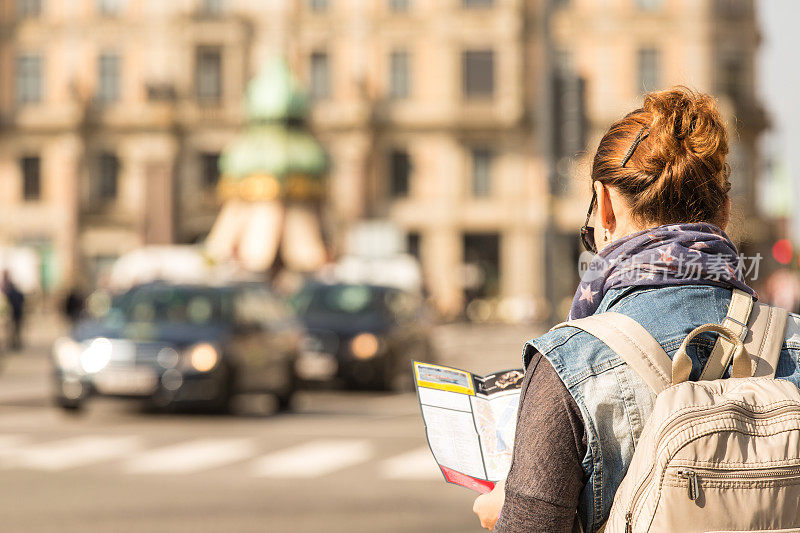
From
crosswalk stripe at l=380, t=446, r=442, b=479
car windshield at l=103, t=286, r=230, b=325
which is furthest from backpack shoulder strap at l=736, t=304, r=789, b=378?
car windshield at l=103, t=286, r=230, b=325

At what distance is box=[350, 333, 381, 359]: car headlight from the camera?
18969mm

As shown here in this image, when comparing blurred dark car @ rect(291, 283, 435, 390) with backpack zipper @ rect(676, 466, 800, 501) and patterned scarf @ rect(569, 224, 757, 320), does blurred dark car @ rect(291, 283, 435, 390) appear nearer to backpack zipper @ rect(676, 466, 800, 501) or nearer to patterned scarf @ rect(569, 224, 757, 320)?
Answer: patterned scarf @ rect(569, 224, 757, 320)

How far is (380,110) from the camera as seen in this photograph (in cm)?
5369

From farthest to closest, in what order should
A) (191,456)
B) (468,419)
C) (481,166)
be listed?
(481,166)
(191,456)
(468,419)

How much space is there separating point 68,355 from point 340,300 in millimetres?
6619

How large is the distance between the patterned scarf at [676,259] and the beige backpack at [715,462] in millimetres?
209

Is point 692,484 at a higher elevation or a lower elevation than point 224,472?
higher

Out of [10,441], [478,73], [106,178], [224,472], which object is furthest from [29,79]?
[224,472]

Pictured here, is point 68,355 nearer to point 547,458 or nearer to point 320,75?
point 547,458

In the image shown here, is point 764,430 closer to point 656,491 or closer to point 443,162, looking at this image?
point 656,491

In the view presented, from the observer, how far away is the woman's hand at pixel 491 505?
2547 mm

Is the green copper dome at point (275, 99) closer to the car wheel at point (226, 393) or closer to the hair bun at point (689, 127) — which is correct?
the car wheel at point (226, 393)

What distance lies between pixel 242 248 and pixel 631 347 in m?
33.2

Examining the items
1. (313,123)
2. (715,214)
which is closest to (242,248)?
(313,123)
